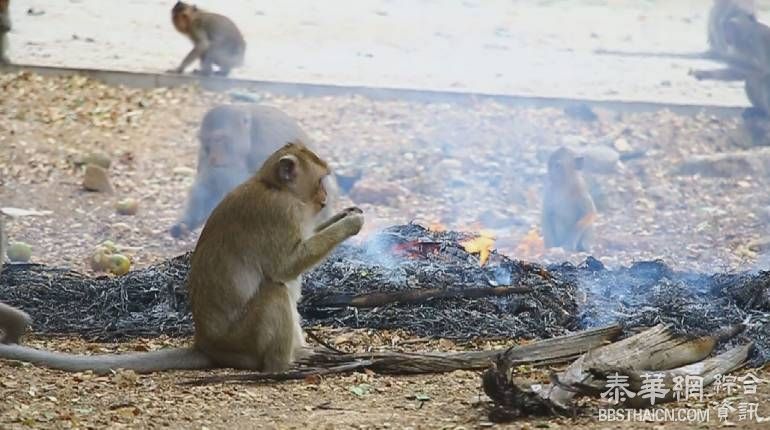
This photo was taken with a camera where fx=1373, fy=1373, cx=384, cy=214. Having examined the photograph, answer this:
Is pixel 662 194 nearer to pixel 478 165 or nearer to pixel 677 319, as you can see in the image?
pixel 478 165

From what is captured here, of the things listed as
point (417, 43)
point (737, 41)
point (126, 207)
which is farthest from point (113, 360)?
point (737, 41)

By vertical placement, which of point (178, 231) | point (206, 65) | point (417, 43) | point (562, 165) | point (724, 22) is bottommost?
point (178, 231)

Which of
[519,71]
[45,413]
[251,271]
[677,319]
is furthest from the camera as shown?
[519,71]

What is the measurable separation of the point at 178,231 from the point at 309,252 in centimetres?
475

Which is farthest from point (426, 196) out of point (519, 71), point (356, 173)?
point (519, 71)

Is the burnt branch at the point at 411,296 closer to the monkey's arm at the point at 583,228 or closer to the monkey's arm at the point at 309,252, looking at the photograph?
the monkey's arm at the point at 309,252

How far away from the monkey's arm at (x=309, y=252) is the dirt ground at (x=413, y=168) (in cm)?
376

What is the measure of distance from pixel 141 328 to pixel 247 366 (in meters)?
1.10

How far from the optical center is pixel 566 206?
10914mm

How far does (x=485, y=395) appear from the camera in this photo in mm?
5758

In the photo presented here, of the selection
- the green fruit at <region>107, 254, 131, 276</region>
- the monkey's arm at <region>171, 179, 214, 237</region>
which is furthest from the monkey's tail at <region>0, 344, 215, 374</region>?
the monkey's arm at <region>171, 179, 214, 237</region>

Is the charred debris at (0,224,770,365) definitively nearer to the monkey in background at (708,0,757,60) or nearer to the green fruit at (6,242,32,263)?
the green fruit at (6,242,32,263)

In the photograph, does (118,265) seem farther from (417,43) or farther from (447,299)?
(417,43)

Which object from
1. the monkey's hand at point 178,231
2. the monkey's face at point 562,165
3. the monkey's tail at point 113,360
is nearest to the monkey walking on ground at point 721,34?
the monkey's face at point 562,165
